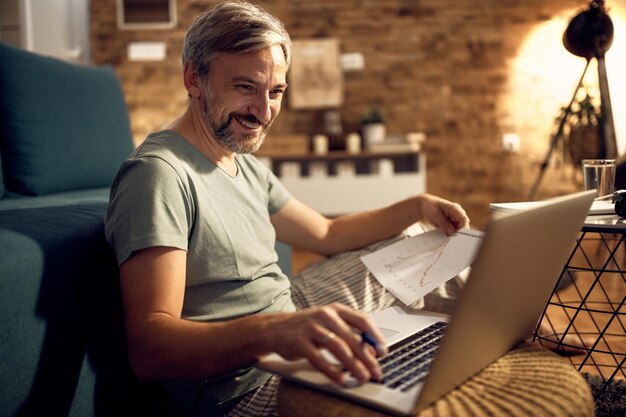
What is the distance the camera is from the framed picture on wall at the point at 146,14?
438 centimetres

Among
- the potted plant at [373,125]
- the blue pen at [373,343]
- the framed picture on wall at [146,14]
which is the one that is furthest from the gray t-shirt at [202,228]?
the framed picture on wall at [146,14]

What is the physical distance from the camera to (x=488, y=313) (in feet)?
2.15

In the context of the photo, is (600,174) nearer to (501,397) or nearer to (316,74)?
(501,397)

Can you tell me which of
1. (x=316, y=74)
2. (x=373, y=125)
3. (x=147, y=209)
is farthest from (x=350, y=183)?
(x=147, y=209)

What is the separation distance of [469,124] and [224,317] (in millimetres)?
3783

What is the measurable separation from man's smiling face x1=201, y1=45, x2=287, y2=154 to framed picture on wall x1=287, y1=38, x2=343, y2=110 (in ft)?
11.0

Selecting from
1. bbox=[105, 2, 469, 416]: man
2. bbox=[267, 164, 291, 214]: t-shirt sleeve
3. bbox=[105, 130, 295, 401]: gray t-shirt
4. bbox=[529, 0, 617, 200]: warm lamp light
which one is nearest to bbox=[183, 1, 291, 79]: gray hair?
bbox=[105, 2, 469, 416]: man

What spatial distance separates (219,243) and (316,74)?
358 centimetres

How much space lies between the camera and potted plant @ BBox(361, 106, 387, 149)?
4223 millimetres

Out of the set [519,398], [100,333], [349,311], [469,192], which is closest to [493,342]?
[519,398]

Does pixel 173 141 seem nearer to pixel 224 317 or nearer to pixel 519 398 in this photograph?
pixel 224 317

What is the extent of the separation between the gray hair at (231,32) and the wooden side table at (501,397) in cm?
61

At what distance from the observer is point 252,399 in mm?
979

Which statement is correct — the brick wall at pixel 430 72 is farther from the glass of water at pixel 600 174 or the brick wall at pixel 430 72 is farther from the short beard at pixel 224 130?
the short beard at pixel 224 130
